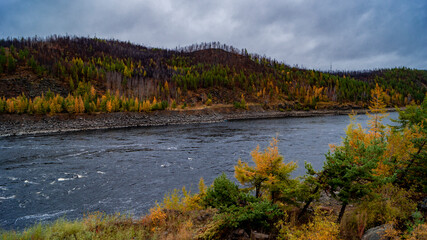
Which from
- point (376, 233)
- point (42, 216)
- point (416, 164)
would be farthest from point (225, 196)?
point (42, 216)

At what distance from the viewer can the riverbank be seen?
197 ft

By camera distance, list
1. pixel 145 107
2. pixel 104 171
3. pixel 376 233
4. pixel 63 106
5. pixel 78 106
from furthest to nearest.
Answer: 1. pixel 145 107
2. pixel 78 106
3. pixel 63 106
4. pixel 104 171
5. pixel 376 233

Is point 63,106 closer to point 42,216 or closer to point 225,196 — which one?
point 42,216

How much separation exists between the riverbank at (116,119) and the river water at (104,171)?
18382 mm

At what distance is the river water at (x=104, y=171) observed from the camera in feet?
59.2

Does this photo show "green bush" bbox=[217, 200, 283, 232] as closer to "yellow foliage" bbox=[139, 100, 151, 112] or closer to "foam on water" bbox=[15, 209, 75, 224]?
"foam on water" bbox=[15, 209, 75, 224]

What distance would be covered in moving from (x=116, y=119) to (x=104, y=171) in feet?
172

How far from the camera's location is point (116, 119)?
75.9 meters

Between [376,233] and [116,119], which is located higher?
[376,233]

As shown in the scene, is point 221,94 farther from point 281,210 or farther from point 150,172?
point 281,210

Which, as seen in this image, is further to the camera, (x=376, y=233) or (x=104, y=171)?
(x=104, y=171)

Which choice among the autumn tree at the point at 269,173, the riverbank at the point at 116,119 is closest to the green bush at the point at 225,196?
the autumn tree at the point at 269,173

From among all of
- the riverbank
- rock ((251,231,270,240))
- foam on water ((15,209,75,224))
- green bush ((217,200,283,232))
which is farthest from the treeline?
rock ((251,231,270,240))

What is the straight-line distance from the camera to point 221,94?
135 m
